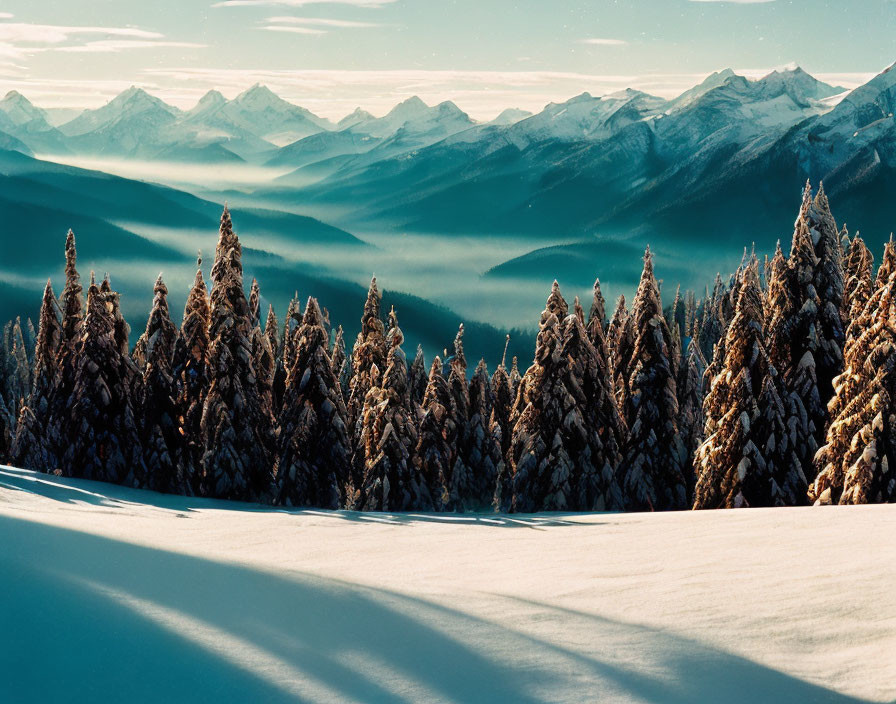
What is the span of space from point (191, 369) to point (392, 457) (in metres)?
8.38

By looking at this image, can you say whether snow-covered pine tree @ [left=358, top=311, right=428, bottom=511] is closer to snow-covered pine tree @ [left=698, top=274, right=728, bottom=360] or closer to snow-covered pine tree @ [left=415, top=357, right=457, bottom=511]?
snow-covered pine tree @ [left=415, top=357, right=457, bottom=511]

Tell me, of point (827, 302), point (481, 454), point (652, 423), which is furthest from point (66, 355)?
point (827, 302)

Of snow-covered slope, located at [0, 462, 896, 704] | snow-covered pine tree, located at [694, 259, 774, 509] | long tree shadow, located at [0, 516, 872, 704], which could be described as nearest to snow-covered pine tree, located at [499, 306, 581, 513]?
snow-covered pine tree, located at [694, 259, 774, 509]

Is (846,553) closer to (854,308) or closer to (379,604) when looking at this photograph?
(379,604)

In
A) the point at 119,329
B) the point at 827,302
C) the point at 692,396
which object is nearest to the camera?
the point at 827,302

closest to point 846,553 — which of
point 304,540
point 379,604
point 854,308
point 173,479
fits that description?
point 379,604

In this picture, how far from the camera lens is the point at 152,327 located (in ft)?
111

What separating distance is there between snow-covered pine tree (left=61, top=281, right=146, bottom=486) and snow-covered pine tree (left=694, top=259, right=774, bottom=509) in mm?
20066

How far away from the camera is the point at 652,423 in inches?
1323

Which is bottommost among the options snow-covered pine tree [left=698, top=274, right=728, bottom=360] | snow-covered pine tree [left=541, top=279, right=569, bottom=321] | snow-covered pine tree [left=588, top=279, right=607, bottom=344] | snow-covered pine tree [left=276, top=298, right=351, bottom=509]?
snow-covered pine tree [left=276, top=298, right=351, bottom=509]

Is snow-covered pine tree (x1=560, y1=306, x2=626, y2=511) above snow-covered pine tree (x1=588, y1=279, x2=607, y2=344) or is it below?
below

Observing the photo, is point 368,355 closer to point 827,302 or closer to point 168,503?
point 168,503

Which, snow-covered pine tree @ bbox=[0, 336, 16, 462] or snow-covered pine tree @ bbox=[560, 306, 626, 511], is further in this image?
snow-covered pine tree @ bbox=[0, 336, 16, 462]

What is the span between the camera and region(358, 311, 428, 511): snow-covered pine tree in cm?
3378
